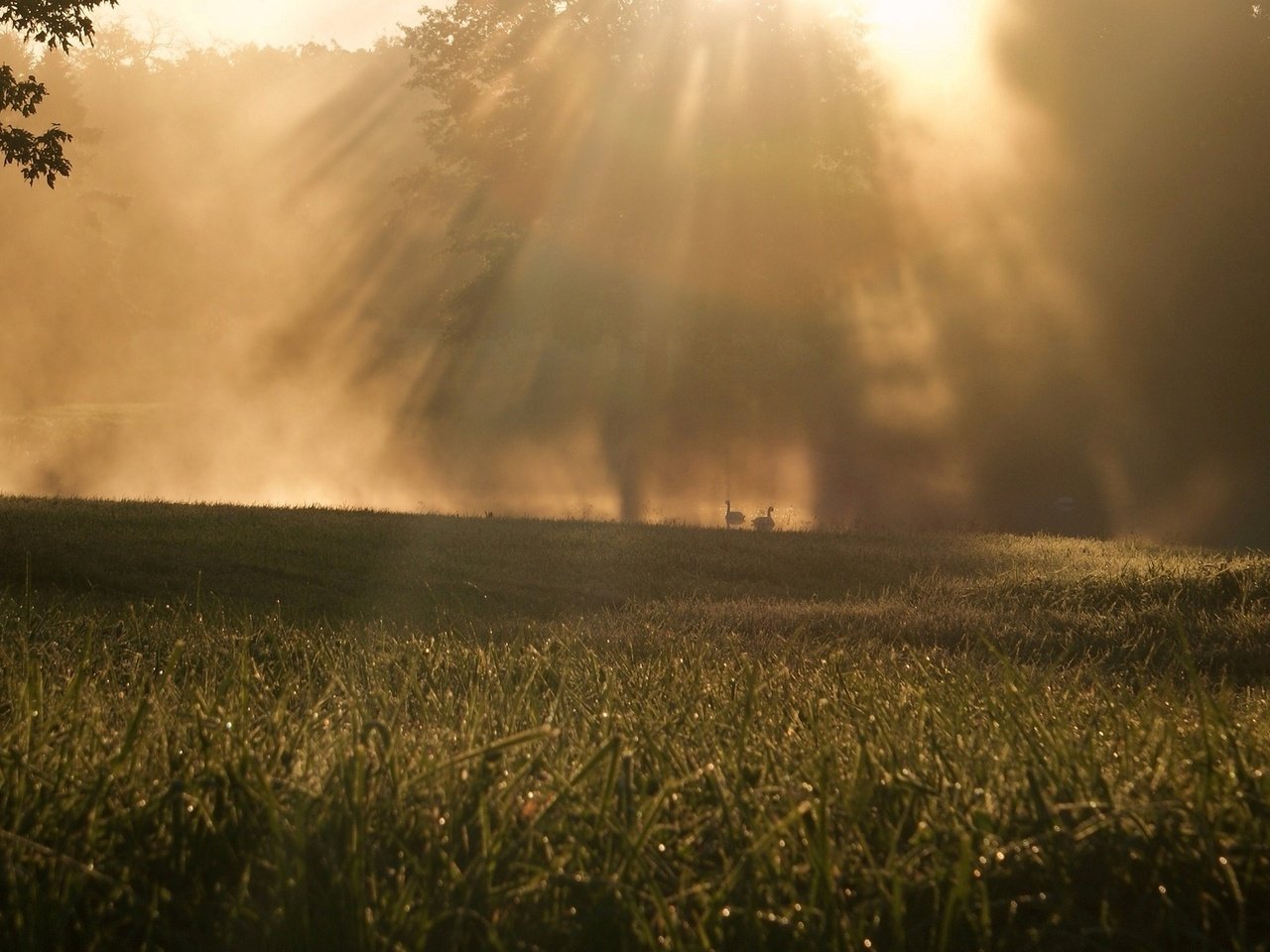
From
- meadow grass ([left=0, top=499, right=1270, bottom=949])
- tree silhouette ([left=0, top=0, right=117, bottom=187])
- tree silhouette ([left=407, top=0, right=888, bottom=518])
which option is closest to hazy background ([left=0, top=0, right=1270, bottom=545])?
tree silhouette ([left=407, top=0, right=888, bottom=518])

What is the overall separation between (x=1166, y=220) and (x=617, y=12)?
478 inches

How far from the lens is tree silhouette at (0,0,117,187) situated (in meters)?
10.5

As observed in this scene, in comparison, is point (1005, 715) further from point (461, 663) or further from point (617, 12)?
point (617, 12)

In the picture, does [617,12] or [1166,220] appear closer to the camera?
[1166,220]

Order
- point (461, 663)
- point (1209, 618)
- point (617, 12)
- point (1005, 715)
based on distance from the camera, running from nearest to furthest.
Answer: point (1005, 715) < point (461, 663) < point (1209, 618) < point (617, 12)

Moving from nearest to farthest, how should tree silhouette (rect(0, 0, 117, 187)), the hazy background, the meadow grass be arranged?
the meadow grass → tree silhouette (rect(0, 0, 117, 187)) → the hazy background

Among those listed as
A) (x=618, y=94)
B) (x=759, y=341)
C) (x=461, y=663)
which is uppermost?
(x=618, y=94)

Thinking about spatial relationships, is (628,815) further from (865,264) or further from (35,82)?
(865,264)

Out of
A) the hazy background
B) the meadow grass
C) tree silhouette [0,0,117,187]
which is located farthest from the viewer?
the hazy background

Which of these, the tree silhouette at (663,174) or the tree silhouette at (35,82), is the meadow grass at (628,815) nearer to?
the tree silhouette at (35,82)

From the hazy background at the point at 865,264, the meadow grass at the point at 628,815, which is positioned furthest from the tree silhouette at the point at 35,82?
the hazy background at the point at 865,264

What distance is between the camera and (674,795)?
9.30ft

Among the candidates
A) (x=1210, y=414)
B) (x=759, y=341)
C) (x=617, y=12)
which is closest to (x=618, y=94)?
(x=617, y=12)

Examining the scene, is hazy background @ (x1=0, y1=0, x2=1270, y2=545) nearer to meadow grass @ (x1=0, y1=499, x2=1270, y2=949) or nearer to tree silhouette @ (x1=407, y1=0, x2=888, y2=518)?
tree silhouette @ (x1=407, y1=0, x2=888, y2=518)
